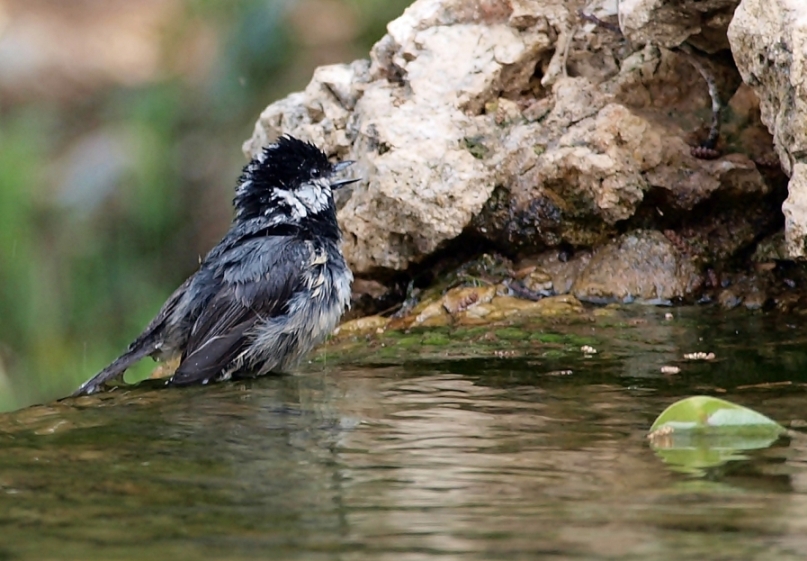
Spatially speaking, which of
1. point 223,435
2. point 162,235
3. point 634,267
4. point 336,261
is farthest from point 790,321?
point 162,235

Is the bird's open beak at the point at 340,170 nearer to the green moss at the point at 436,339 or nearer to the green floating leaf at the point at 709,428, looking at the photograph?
the green moss at the point at 436,339

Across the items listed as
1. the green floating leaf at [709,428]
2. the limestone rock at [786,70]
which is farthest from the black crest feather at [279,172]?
the green floating leaf at [709,428]

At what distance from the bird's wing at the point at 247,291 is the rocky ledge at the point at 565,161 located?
2.00ft

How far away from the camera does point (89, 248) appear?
30.1ft

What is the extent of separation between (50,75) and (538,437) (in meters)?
10.5

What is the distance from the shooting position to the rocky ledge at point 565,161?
5082mm

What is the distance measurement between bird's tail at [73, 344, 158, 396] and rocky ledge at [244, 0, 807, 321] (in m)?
1.11

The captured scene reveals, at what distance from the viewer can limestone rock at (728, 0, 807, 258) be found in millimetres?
3885

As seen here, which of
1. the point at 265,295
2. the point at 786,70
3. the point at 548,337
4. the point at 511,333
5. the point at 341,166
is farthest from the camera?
the point at 341,166

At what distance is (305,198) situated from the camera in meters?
5.30

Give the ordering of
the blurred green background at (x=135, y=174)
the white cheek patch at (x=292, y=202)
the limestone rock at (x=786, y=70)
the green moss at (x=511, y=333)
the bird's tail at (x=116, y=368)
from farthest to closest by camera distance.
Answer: the blurred green background at (x=135, y=174)
the white cheek patch at (x=292, y=202)
the green moss at (x=511, y=333)
the bird's tail at (x=116, y=368)
the limestone rock at (x=786, y=70)

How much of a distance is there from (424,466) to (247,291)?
2.21m

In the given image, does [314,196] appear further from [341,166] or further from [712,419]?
[712,419]

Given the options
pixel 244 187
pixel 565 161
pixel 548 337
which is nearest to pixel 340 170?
pixel 244 187
